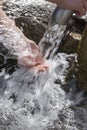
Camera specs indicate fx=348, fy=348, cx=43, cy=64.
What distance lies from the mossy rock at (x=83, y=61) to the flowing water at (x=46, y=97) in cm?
10

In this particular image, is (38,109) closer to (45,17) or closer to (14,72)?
(14,72)

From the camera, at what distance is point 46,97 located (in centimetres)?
381

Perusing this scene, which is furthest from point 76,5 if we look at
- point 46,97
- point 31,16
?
point 31,16

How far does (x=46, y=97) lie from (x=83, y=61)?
22.3 inches

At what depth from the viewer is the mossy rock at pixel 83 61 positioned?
145 inches

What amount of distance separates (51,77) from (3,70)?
1.82 ft

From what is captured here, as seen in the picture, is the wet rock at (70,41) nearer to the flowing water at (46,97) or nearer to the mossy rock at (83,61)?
the flowing water at (46,97)

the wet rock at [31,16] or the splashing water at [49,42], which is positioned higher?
the splashing water at [49,42]

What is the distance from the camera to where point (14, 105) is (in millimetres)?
3750

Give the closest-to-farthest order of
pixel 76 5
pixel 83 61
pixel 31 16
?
pixel 76 5 → pixel 83 61 → pixel 31 16

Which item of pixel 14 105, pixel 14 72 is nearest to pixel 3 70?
pixel 14 72

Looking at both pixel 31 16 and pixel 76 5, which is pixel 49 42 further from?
pixel 76 5

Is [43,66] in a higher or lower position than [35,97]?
higher

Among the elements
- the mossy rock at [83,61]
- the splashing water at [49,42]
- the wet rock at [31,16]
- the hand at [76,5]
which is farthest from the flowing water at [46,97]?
the hand at [76,5]
